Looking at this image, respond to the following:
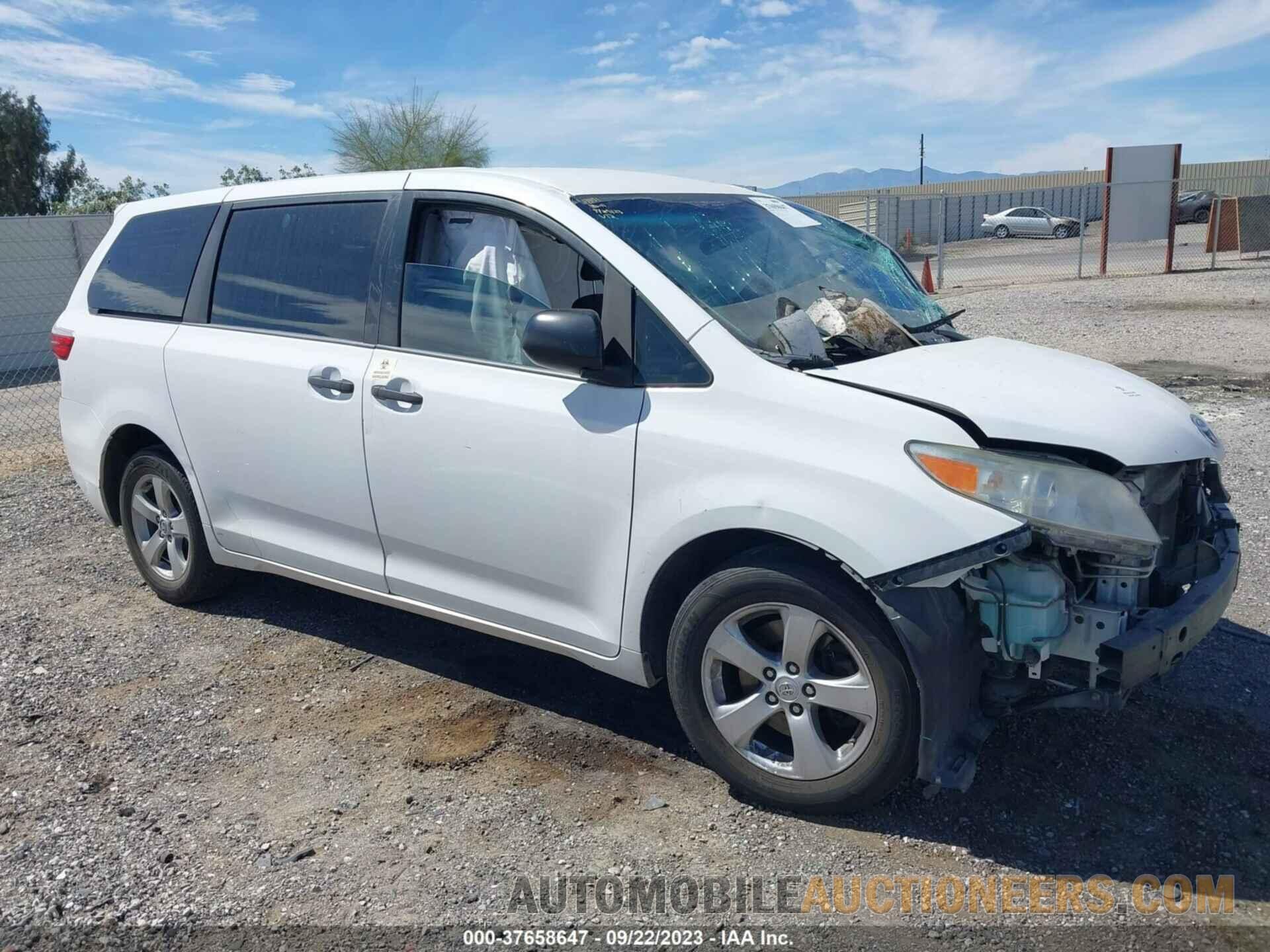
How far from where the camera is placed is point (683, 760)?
12.1ft

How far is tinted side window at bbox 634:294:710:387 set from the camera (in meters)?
3.34

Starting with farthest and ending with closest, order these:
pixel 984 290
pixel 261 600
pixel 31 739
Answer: pixel 984 290, pixel 261 600, pixel 31 739

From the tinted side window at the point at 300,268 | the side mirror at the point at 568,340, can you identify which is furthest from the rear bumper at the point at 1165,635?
the tinted side window at the point at 300,268

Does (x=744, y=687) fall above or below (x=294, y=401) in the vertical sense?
below

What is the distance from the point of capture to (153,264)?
5008mm

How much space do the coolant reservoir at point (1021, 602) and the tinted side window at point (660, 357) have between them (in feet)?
3.42

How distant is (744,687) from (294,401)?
215 cm

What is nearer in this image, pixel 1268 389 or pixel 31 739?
pixel 31 739

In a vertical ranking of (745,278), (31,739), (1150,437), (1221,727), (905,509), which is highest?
(745,278)

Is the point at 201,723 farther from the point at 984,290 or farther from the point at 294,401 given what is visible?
the point at 984,290

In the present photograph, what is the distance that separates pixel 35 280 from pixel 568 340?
15156 millimetres

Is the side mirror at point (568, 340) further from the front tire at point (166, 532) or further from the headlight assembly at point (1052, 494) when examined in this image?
the front tire at point (166, 532)

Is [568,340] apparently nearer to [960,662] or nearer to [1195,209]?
[960,662]

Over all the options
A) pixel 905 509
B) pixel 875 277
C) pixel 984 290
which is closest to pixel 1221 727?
pixel 905 509
